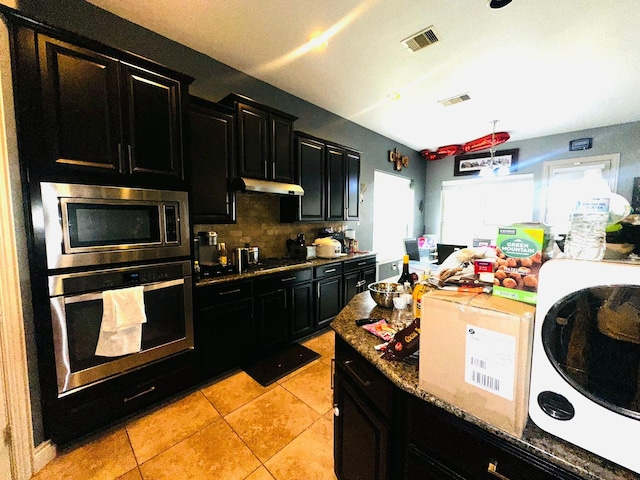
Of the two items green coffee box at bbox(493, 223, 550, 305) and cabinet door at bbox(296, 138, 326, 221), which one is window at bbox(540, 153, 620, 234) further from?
green coffee box at bbox(493, 223, 550, 305)

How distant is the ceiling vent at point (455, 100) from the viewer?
313 cm

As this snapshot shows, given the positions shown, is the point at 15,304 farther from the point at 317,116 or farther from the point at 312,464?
the point at 317,116

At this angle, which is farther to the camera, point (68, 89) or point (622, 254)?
point (68, 89)

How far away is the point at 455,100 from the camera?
3234 millimetres

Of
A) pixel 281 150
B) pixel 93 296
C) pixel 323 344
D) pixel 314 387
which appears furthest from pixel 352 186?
pixel 93 296

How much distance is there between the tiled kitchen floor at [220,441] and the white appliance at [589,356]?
139cm

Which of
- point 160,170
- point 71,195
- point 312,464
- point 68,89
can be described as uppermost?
point 68,89

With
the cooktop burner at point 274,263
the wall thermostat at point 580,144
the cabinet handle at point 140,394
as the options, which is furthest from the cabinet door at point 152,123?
the wall thermostat at point 580,144

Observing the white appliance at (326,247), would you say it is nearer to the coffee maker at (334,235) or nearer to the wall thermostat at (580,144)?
the coffee maker at (334,235)

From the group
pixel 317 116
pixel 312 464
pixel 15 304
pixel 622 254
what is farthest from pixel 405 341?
pixel 317 116

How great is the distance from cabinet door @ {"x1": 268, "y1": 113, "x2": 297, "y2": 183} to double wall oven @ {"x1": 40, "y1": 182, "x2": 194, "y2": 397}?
3.50 feet

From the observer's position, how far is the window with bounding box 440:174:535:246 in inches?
189

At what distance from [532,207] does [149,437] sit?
248 inches

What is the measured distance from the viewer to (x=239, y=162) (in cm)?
241
